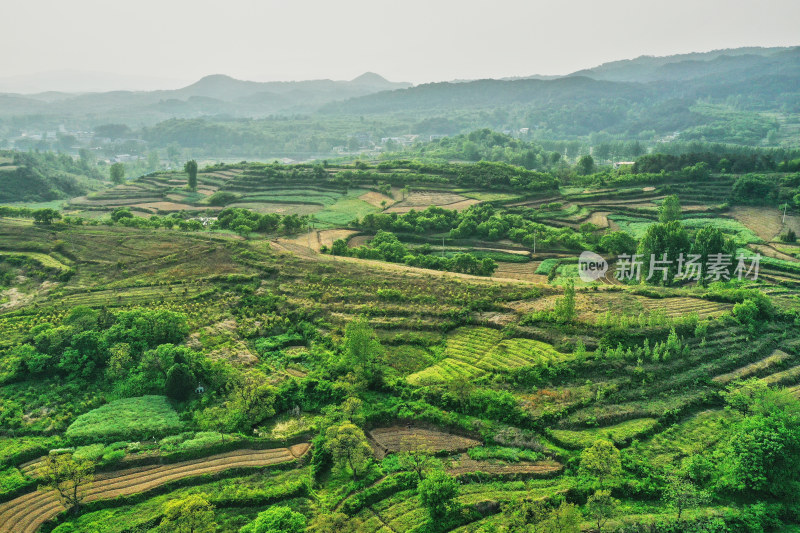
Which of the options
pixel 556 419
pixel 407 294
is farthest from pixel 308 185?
pixel 556 419

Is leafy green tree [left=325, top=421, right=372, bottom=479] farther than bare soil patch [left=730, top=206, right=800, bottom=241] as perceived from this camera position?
No

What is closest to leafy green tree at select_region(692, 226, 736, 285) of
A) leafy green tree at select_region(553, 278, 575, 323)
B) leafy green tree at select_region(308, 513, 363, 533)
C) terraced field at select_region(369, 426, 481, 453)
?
leafy green tree at select_region(553, 278, 575, 323)

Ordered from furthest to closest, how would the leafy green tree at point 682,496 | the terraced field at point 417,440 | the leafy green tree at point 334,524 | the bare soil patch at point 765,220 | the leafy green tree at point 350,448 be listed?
1. the bare soil patch at point 765,220
2. the terraced field at point 417,440
3. the leafy green tree at point 350,448
4. the leafy green tree at point 682,496
5. the leafy green tree at point 334,524

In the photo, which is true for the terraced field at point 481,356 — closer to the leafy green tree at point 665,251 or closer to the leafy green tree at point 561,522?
the leafy green tree at point 561,522

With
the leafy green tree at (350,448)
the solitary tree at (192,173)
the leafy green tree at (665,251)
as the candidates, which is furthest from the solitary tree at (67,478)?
the solitary tree at (192,173)

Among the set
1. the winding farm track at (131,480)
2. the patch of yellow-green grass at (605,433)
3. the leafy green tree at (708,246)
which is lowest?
the winding farm track at (131,480)

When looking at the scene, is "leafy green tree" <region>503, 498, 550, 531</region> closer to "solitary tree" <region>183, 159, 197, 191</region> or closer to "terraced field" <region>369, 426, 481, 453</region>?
"terraced field" <region>369, 426, 481, 453</region>
